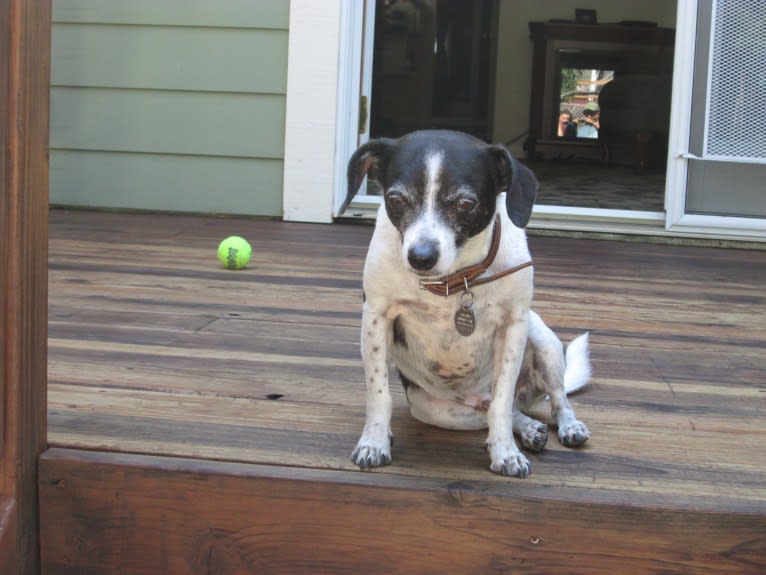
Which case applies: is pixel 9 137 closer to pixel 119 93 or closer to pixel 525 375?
pixel 525 375

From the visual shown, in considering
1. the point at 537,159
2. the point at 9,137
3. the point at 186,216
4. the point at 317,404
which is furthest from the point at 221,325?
the point at 537,159

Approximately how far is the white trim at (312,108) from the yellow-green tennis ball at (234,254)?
145cm

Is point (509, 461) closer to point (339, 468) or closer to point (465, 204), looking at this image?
point (339, 468)

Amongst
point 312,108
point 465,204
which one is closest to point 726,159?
point 312,108

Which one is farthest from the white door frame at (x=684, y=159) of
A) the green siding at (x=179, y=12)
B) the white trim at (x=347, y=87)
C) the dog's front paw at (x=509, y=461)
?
the dog's front paw at (x=509, y=461)

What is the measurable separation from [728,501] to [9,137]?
4.93ft

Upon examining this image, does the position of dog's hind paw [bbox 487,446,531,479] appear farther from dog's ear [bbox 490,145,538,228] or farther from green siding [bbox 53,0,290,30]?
green siding [bbox 53,0,290,30]

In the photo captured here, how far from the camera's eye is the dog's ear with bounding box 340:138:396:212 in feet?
6.77

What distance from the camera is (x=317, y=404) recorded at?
2.32 m

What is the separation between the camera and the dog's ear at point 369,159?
2062 mm

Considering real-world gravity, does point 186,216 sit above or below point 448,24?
below

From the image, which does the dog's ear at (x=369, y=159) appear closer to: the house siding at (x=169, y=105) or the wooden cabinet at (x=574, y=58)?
the house siding at (x=169, y=105)

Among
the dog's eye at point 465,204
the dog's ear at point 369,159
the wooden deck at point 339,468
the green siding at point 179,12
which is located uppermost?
the green siding at point 179,12

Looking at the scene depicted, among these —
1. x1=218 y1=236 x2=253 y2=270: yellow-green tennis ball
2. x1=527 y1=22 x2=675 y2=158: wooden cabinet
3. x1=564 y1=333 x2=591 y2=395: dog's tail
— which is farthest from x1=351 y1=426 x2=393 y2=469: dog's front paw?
x1=527 y1=22 x2=675 y2=158: wooden cabinet
